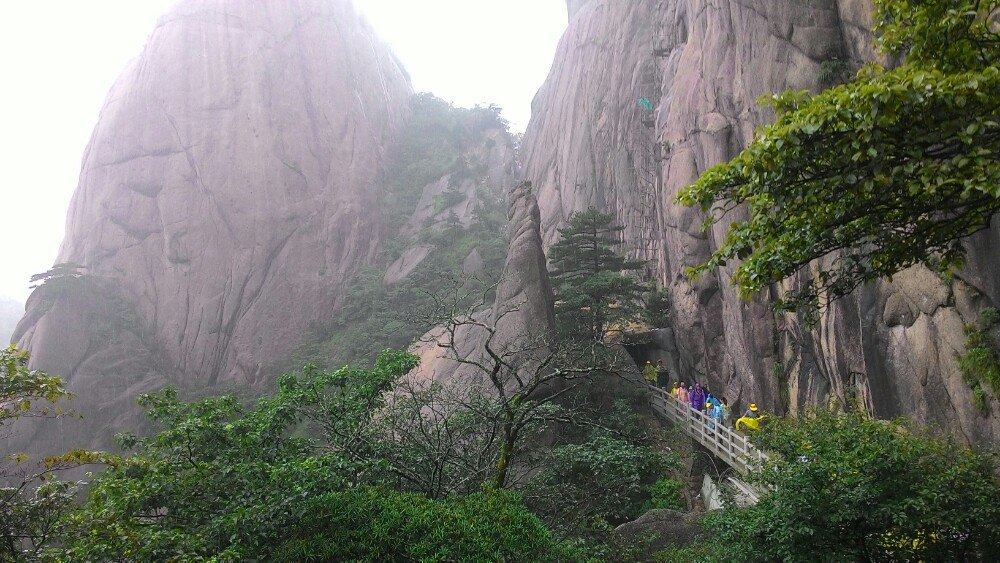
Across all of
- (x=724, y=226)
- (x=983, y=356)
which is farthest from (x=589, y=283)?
(x=983, y=356)

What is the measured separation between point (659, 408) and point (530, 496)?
29.7ft

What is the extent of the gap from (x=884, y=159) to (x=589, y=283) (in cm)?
1189

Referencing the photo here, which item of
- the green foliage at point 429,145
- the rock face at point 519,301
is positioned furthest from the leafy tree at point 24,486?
the green foliage at point 429,145

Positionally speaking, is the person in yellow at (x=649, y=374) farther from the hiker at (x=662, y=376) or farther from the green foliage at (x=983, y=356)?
the green foliage at (x=983, y=356)

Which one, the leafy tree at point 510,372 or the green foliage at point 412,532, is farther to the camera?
the leafy tree at point 510,372

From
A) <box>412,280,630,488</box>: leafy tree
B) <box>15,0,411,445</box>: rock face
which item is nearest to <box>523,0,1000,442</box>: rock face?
<box>412,280,630,488</box>: leafy tree

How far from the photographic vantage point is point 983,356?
23.6 feet

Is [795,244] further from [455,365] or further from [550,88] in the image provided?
[550,88]

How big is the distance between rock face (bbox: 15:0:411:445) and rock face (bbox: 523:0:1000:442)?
12.4 m

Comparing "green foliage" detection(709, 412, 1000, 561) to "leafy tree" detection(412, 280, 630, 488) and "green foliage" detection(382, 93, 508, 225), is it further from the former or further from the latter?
"green foliage" detection(382, 93, 508, 225)

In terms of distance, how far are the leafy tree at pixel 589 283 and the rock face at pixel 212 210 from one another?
1472 cm

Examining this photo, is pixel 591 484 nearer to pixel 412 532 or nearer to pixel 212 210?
pixel 412 532

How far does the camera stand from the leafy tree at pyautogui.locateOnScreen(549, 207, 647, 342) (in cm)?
1585

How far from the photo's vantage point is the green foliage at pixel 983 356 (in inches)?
278
